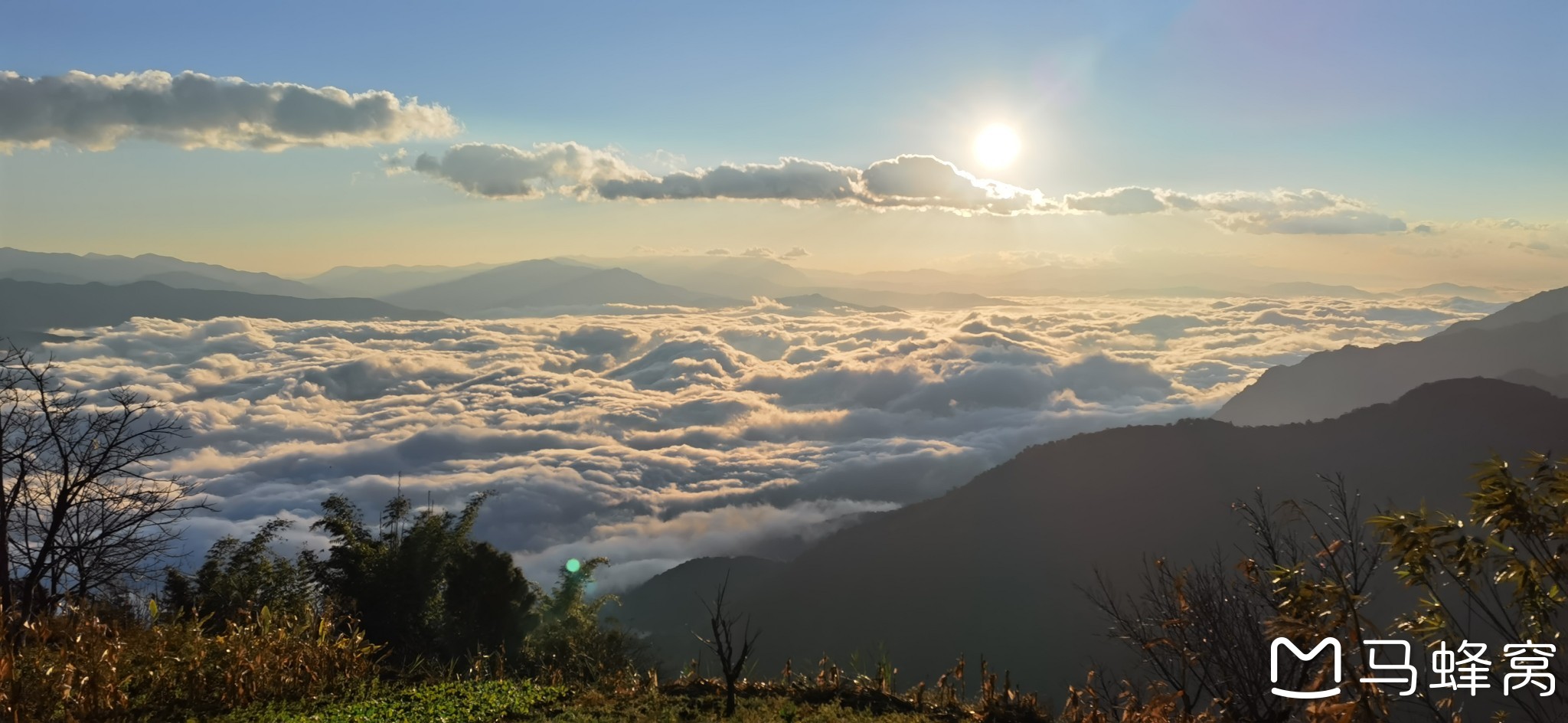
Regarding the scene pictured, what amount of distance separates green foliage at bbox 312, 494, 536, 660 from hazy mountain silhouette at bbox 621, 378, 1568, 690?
96971mm

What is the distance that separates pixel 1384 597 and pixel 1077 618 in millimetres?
43396

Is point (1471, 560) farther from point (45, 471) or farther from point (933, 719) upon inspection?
point (45, 471)

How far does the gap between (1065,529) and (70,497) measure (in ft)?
556

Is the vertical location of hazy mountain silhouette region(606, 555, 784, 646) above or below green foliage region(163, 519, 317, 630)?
below

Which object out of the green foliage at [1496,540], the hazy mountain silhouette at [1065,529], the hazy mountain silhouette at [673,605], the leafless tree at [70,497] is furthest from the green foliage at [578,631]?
the hazy mountain silhouette at [673,605]

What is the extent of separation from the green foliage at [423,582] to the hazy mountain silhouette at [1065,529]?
9697cm

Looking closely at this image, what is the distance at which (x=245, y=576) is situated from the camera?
118 feet

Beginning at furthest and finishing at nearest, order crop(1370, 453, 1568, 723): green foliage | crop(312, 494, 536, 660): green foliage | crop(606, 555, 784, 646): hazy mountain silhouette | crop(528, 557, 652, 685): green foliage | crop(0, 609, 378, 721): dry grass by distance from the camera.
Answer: crop(606, 555, 784, 646): hazy mountain silhouette → crop(528, 557, 652, 685): green foliage → crop(312, 494, 536, 660): green foliage → crop(0, 609, 378, 721): dry grass → crop(1370, 453, 1568, 723): green foliage

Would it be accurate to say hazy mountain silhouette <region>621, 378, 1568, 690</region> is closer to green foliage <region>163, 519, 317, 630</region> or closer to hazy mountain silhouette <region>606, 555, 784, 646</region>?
hazy mountain silhouette <region>606, 555, 784, 646</region>

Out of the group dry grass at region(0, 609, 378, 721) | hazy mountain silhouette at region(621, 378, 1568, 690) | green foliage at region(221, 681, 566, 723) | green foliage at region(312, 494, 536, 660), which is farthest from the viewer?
hazy mountain silhouette at region(621, 378, 1568, 690)

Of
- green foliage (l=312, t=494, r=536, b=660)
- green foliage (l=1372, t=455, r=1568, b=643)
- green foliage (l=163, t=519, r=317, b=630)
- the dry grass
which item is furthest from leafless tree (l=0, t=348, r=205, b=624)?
green foliage (l=1372, t=455, r=1568, b=643)

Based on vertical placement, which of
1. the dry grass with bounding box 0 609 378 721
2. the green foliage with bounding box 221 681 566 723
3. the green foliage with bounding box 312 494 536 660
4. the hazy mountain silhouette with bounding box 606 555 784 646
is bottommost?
the hazy mountain silhouette with bounding box 606 555 784 646

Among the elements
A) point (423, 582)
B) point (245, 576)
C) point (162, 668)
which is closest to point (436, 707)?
point (162, 668)

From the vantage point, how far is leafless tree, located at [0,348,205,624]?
72.2 feet
